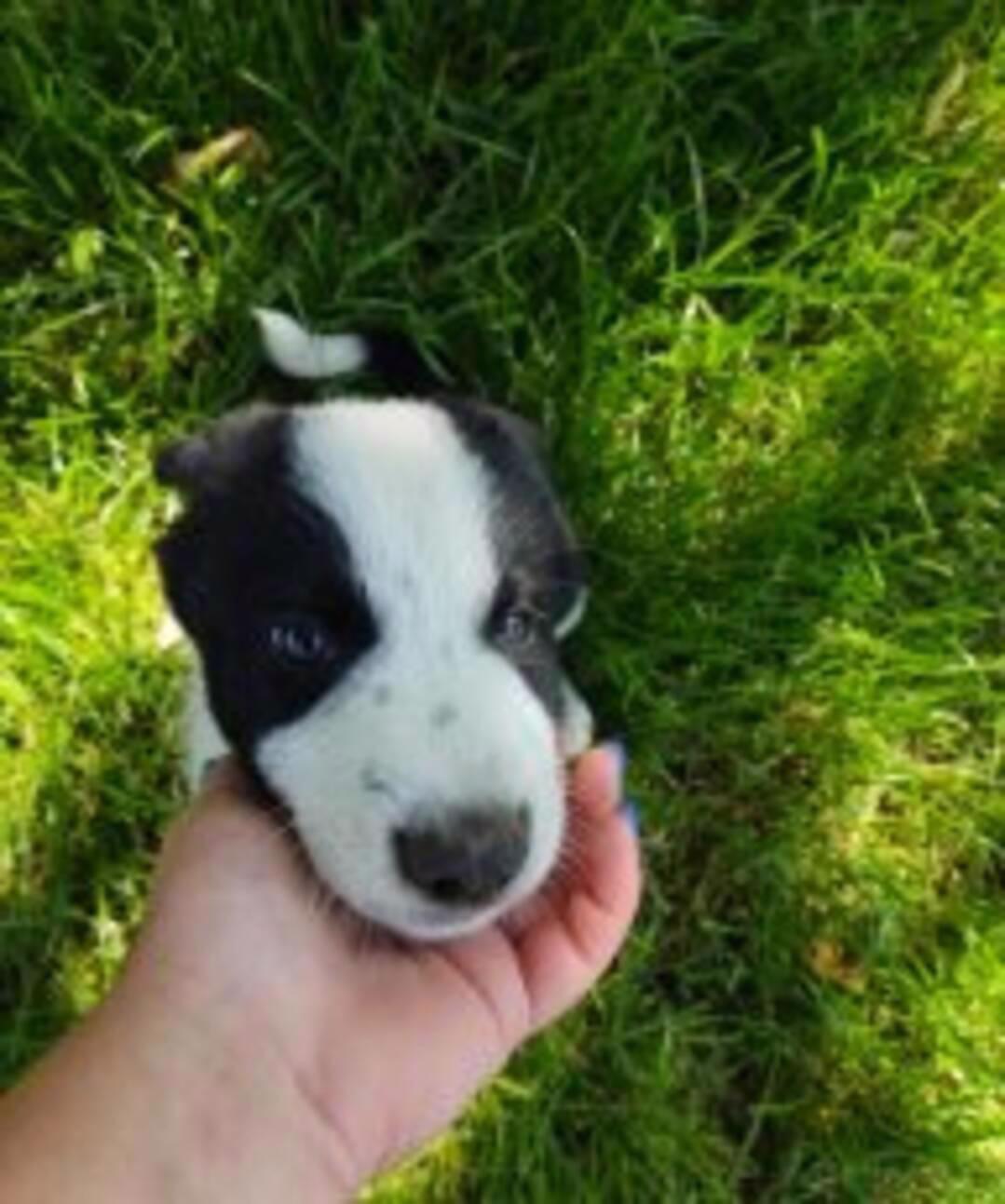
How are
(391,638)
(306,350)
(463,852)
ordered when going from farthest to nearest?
(306,350) < (391,638) < (463,852)

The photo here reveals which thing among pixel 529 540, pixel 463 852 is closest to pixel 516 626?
pixel 529 540

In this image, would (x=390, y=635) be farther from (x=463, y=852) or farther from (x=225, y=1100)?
(x=225, y=1100)

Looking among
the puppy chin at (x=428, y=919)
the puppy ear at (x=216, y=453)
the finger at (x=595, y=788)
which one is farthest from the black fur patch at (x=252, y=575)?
the finger at (x=595, y=788)

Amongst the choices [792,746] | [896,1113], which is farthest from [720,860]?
[896,1113]

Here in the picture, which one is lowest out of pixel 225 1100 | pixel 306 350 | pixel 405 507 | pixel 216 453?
pixel 225 1100

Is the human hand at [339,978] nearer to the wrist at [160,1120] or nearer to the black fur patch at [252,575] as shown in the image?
the wrist at [160,1120]

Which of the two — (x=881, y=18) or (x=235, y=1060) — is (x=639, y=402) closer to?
(x=881, y=18)

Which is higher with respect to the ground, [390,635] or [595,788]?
[390,635]

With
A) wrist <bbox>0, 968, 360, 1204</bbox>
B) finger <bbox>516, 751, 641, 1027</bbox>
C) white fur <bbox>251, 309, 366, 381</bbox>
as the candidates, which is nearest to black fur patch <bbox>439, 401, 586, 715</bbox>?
finger <bbox>516, 751, 641, 1027</bbox>
